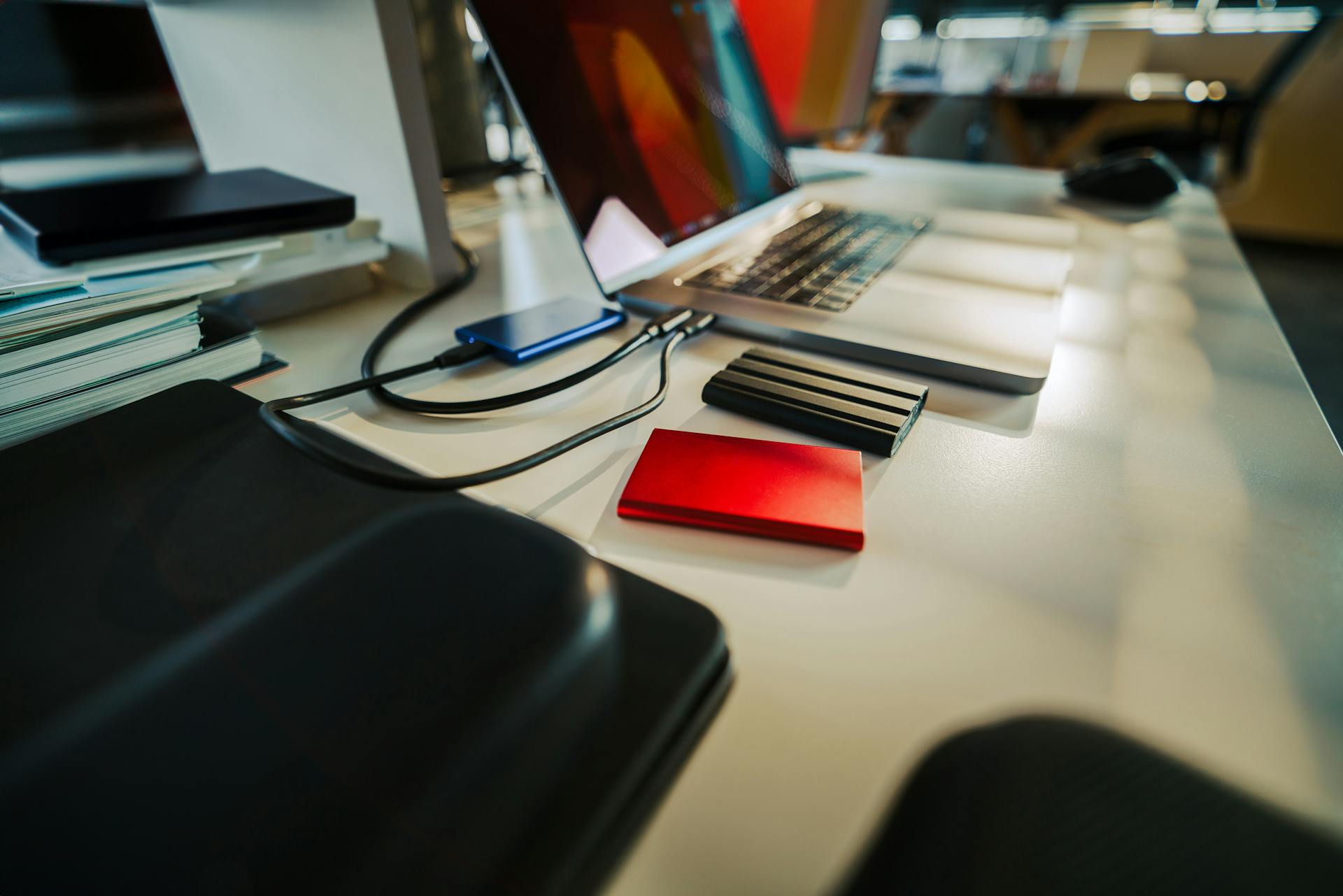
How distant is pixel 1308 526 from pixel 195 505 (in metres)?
0.53

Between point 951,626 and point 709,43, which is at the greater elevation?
point 709,43

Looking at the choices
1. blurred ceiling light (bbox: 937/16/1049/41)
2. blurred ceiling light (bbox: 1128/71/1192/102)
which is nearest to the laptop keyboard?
blurred ceiling light (bbox: 1128/71/1192/102)

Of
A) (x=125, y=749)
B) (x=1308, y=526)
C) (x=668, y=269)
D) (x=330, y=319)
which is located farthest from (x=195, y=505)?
(x=1308, y=526)

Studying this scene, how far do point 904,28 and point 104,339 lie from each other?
5664 millimetres

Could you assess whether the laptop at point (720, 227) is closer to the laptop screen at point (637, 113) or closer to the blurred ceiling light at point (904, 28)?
the laptop screen at point (637, 113)

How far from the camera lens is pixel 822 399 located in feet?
1.22

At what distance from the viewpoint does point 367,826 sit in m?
0.18

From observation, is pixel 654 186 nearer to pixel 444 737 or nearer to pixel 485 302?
pixel 485 302

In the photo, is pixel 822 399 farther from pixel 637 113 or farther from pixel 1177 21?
pixel 1177 21

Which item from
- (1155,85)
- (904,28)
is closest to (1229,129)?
(1155,85)

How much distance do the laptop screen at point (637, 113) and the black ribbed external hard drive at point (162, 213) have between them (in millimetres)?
196

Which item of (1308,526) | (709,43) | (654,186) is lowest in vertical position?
(1308,526)

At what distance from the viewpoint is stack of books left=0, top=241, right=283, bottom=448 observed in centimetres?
34

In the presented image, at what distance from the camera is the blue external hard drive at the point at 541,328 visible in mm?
442
